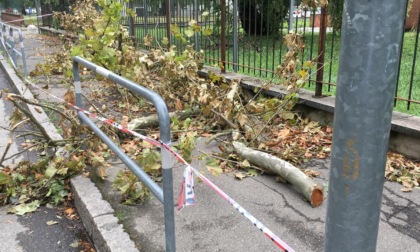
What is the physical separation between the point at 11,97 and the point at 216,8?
5.15 metres

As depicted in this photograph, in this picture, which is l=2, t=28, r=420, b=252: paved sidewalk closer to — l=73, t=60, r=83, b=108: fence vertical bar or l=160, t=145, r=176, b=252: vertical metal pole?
l=160, t=145, r=176, b=252: vertical metal pole

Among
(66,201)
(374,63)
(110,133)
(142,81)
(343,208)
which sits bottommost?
(66,201)

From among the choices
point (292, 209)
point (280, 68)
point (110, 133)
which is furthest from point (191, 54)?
point (292, 209)

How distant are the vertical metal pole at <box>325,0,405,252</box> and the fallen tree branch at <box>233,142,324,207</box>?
212cm

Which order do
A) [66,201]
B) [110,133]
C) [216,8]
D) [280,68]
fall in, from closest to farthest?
[66,201]
[110,133]
[280,68]
[216,8]

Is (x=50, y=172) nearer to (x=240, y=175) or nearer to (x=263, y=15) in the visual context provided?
(x=240, y=175)

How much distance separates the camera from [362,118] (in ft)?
3.35

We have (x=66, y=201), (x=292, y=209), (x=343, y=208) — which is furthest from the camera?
(x=66, y=201)

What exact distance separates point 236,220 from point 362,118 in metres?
2.19

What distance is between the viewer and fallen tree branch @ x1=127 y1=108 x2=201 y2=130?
4889mm

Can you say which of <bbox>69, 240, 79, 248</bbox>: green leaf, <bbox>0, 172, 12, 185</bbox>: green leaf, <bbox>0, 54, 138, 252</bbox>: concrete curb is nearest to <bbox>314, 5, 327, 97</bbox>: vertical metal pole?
<bbox>0, 54, 138, 252</bbox>: concrete curb

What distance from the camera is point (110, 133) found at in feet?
14.7

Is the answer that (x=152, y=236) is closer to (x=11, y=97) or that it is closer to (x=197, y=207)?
(x=197, y=207)

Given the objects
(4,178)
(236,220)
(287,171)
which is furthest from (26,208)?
(287,171)
